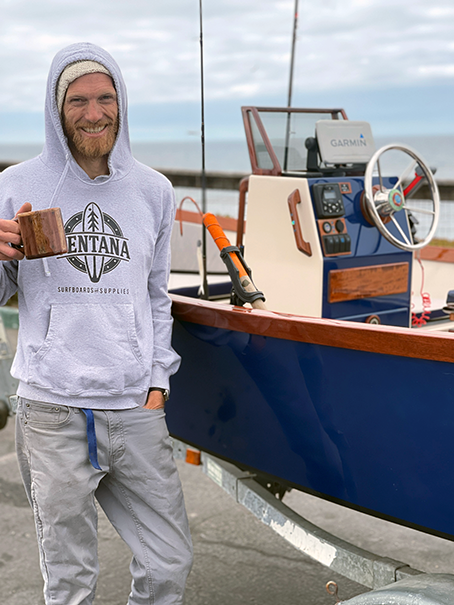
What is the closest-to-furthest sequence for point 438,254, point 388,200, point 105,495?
point 105,495, point 388,200, point 438,254

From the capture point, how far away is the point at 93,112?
6.18 feet

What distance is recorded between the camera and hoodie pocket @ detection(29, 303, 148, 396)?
6.12 feet

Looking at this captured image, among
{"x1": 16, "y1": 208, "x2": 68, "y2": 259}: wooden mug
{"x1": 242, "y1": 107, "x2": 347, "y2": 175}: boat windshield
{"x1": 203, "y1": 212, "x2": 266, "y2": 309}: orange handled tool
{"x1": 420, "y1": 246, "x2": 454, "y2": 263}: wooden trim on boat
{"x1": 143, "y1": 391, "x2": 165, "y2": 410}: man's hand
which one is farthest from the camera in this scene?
{"x1": 420, "y1": 246, "x2": 454, "y2": 263}: wooden trim on boat

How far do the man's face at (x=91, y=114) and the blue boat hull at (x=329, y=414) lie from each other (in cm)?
68

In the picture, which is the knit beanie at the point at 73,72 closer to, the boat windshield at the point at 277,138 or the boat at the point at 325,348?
the boat at the point at 325,348

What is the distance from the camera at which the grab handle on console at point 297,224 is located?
280cm

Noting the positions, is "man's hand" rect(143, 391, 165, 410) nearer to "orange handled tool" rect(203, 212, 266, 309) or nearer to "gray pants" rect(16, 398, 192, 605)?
"gray pants" rect(16, 398, 192, 605)

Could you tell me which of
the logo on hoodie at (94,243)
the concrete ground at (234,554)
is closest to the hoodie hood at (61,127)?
the logo on hoodie at (94,243)

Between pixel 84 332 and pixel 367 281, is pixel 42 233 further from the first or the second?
pixel 367 281

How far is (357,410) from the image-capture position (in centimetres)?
200

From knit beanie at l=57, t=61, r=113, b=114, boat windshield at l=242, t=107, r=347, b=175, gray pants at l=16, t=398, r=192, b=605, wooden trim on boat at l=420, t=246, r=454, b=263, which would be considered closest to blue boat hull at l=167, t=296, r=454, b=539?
gray pants at l=16, t=398, r=192, b=605

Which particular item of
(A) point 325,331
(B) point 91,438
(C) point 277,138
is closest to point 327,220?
(C) point 277,138

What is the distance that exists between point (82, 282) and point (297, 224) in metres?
1.18

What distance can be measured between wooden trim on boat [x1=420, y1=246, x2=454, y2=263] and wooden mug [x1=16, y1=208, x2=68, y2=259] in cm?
265
